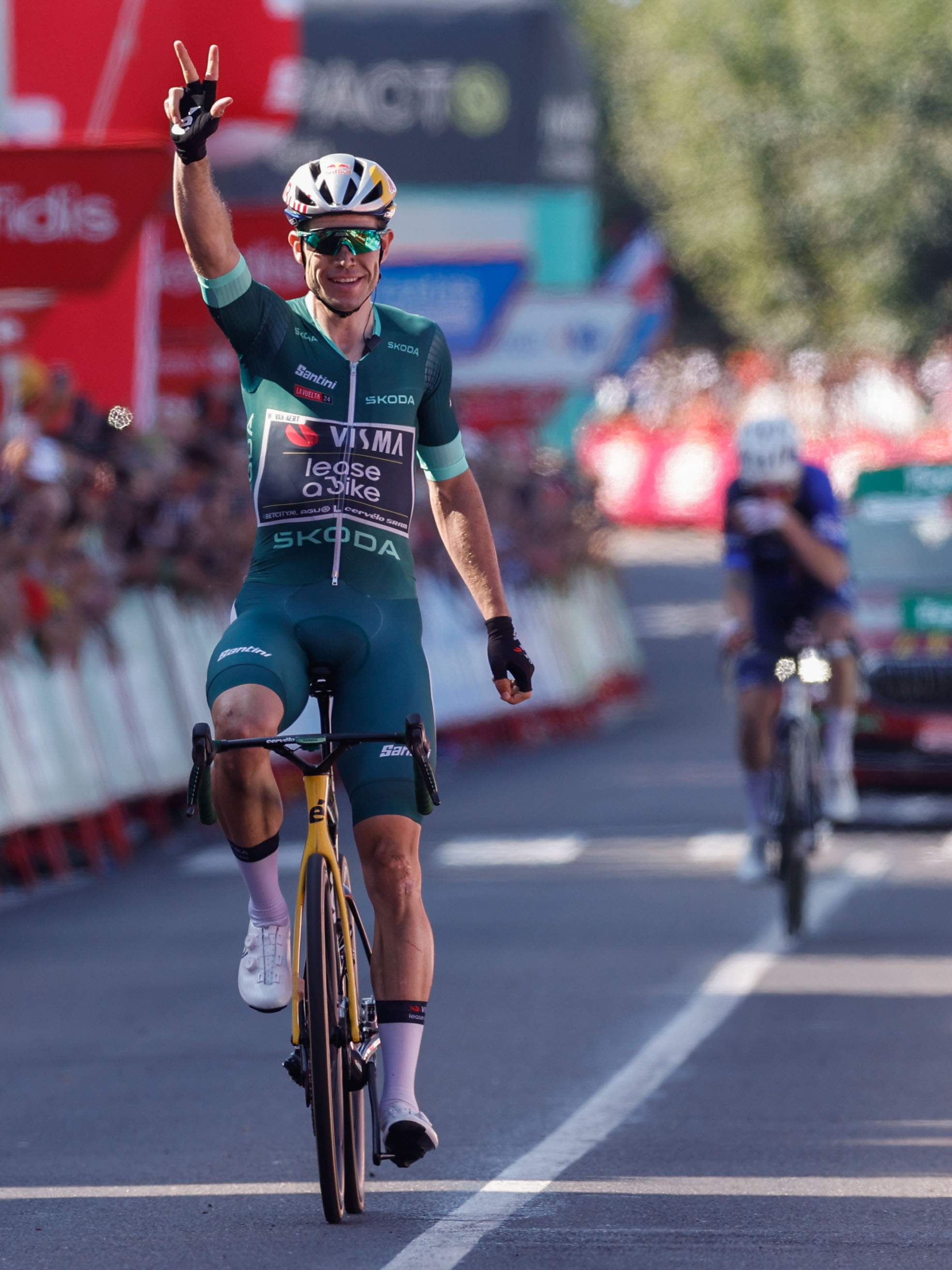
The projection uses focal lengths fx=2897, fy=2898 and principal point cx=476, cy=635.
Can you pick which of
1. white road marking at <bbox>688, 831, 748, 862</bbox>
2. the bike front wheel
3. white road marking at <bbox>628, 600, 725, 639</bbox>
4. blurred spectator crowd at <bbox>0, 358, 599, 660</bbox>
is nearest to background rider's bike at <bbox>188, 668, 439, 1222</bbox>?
the bike front wheel

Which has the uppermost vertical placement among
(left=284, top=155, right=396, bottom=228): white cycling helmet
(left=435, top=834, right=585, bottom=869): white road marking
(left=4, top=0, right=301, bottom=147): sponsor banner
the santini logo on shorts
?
(left=4, top=0, right=301, bottom=147): sponsor banner

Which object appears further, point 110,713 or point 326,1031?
point 110,713

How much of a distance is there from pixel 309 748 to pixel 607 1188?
1378mm

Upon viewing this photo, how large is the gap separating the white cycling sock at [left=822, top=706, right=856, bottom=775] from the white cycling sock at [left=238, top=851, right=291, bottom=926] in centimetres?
692

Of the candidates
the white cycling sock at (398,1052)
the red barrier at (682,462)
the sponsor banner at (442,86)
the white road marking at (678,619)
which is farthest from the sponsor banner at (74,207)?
the red barrier at (682,462)

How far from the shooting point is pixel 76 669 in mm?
15508

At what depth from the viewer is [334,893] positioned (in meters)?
A: 6.57

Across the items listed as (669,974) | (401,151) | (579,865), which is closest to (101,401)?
(579,865)

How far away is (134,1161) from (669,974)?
12.9 ft

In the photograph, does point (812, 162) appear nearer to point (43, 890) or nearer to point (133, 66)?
point (133, 66)

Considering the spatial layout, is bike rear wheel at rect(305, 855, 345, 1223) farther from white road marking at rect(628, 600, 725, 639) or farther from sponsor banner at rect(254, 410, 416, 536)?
white road marking at rect(628, 600, 725, 639)

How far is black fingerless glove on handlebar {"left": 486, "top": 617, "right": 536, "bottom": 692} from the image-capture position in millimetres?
6688

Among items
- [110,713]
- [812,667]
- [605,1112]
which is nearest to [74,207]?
[110,713]

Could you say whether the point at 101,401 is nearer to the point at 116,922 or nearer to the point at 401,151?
the point at 116,922
